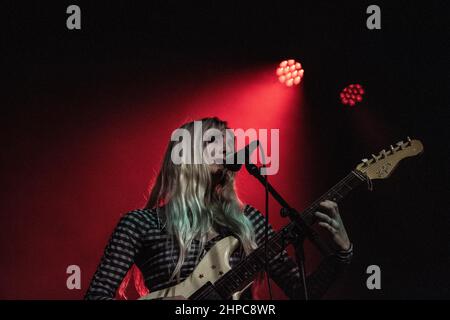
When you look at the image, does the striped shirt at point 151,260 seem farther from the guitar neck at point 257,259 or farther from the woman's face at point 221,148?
the woman's face at point 221,148

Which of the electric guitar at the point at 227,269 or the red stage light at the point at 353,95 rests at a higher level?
the red stage light at the point at 353,95

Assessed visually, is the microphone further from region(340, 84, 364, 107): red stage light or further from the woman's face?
region(340, 84, 364, 107): red stage light

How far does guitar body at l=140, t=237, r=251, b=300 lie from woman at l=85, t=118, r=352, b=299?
0.03 m

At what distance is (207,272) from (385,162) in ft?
2.77

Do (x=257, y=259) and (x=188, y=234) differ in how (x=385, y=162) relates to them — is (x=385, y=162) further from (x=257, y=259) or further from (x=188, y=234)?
(x=188, y=234)

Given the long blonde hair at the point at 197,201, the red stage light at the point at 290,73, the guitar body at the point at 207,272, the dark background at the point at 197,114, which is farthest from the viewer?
the red stage light at the point at 290,73

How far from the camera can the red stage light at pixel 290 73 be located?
11.8ft

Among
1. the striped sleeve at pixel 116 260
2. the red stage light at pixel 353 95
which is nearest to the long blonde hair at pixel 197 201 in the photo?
the striped sleeve at pixel 116 260

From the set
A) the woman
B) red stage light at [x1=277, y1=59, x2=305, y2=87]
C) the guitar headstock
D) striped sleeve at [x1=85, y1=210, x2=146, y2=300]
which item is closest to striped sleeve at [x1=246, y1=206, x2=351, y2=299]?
the woman

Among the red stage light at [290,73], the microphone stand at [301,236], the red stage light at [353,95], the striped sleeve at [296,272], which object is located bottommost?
the striped sleeve at [296,272]

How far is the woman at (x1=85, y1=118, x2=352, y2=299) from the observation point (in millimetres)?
2111

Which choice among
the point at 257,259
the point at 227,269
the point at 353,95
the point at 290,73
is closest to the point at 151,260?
the point at 227,269

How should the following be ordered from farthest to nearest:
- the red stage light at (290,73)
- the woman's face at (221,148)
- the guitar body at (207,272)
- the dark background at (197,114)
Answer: the red stage light at (290,73) → the dark background at (197,114) → the woman's face at (221,148) → the guitar body at (207,272)
